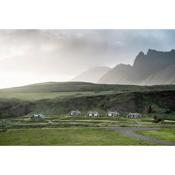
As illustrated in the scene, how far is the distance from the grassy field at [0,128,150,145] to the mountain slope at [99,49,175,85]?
12.6 feet

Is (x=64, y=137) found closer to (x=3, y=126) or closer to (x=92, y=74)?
(x=3, y=126)

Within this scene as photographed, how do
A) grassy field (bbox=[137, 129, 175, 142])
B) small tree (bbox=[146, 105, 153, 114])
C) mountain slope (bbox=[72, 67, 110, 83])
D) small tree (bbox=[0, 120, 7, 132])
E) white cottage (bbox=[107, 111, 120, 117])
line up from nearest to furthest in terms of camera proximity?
grassy field (bbox=[137, 129, 175, 142]), small tree (bbox=[0, 120, 7, 132]), mountain slope (bbox=[72, 67, 110, 83]), small tree (bbox=[146, 105, 153, 114]), white cottage (bbox=[107, 111, 120, 117])

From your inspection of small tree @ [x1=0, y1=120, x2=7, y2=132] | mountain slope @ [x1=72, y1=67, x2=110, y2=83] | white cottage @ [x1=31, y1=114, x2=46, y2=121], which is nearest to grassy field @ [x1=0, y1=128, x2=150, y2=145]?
small tree @ [x1=0, y1=120, x2=7, y2=132]

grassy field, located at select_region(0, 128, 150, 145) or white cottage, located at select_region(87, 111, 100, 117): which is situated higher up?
white cottage, located at select_region(87, 111, 100, 117)

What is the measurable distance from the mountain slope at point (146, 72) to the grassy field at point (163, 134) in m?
3.21

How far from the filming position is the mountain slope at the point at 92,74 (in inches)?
904

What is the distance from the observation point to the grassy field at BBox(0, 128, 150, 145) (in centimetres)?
2075

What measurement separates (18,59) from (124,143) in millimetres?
8371

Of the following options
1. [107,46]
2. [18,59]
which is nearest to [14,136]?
[18,59]

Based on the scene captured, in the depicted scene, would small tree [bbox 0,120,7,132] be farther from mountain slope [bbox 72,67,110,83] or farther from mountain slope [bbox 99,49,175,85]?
mountain slope [bbox 99,49,175,85]

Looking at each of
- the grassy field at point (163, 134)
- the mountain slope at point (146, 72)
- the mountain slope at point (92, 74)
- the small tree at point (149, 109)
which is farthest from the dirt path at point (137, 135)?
the mountain slope at point (92, 74)

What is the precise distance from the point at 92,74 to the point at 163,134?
5817 mm
